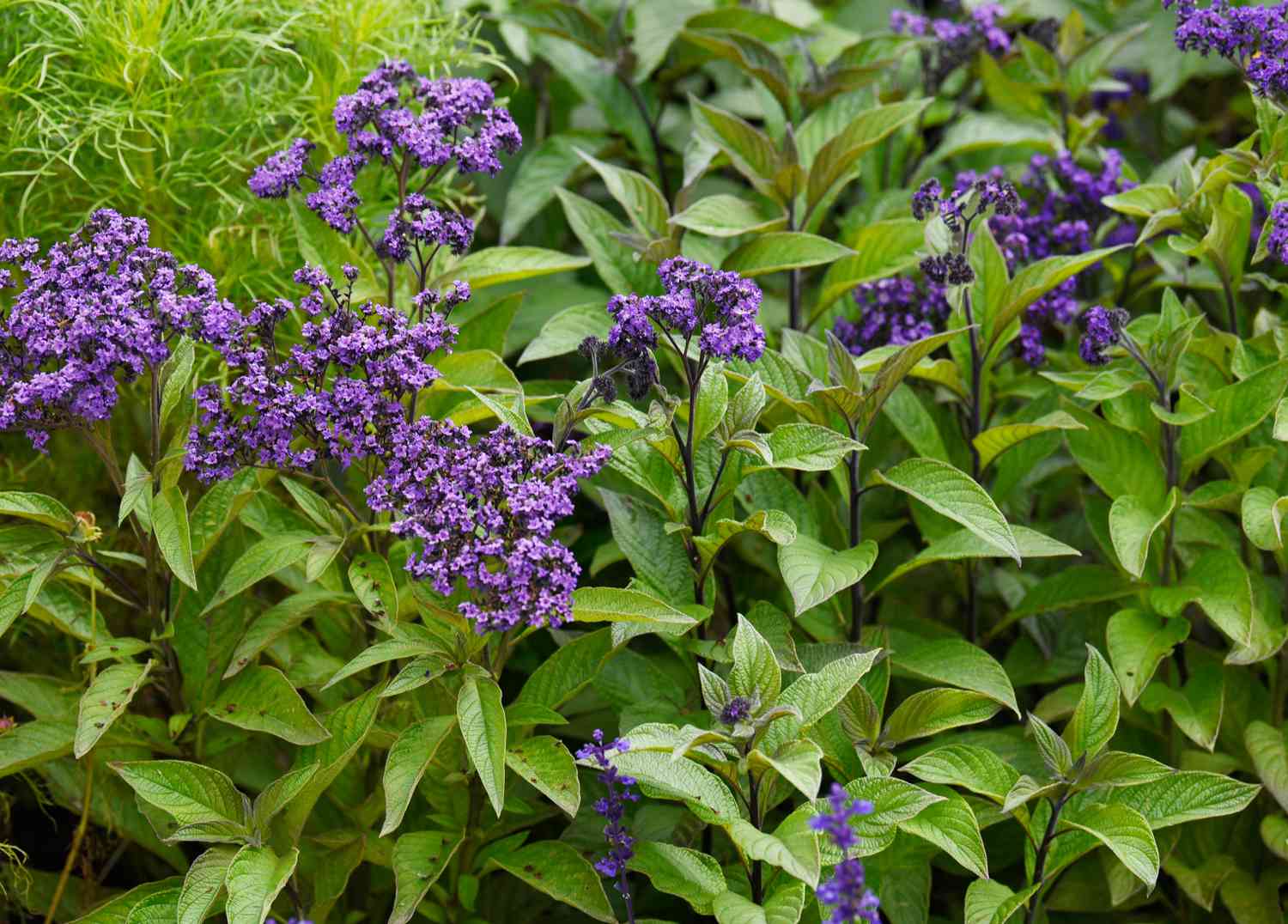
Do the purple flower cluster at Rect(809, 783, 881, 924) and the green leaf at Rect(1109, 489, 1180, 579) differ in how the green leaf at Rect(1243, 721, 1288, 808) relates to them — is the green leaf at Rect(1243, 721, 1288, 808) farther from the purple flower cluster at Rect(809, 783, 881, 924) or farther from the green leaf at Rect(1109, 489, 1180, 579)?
the purple flower cluster at Rect(809, 783, 881, 924)

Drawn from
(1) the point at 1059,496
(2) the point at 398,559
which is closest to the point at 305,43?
(2) the point at 398,559

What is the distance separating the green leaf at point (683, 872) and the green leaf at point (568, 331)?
839 mm

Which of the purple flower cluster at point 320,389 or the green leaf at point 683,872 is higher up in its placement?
the purple flower cluster at point 320,389

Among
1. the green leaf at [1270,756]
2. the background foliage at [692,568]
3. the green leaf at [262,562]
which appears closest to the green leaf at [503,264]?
the background foliage at [692,568]

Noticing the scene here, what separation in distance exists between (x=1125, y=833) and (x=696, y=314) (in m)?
0.91

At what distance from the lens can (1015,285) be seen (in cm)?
215

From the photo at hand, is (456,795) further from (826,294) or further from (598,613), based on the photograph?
(826,294)

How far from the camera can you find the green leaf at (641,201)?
7.82 ft

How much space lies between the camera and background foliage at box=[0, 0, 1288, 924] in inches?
68.9

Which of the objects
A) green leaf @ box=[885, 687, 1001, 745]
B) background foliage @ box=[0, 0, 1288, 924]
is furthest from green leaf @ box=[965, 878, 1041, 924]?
green leaf @ box=[885, 687, 1001, 745]

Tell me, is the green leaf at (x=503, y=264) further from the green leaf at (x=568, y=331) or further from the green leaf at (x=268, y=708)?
the green leaf at (x=268, y=708)

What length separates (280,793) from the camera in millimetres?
1733

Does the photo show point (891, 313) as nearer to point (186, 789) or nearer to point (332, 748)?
point (332, 748)

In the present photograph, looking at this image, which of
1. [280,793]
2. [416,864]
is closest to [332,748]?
[280,793]
